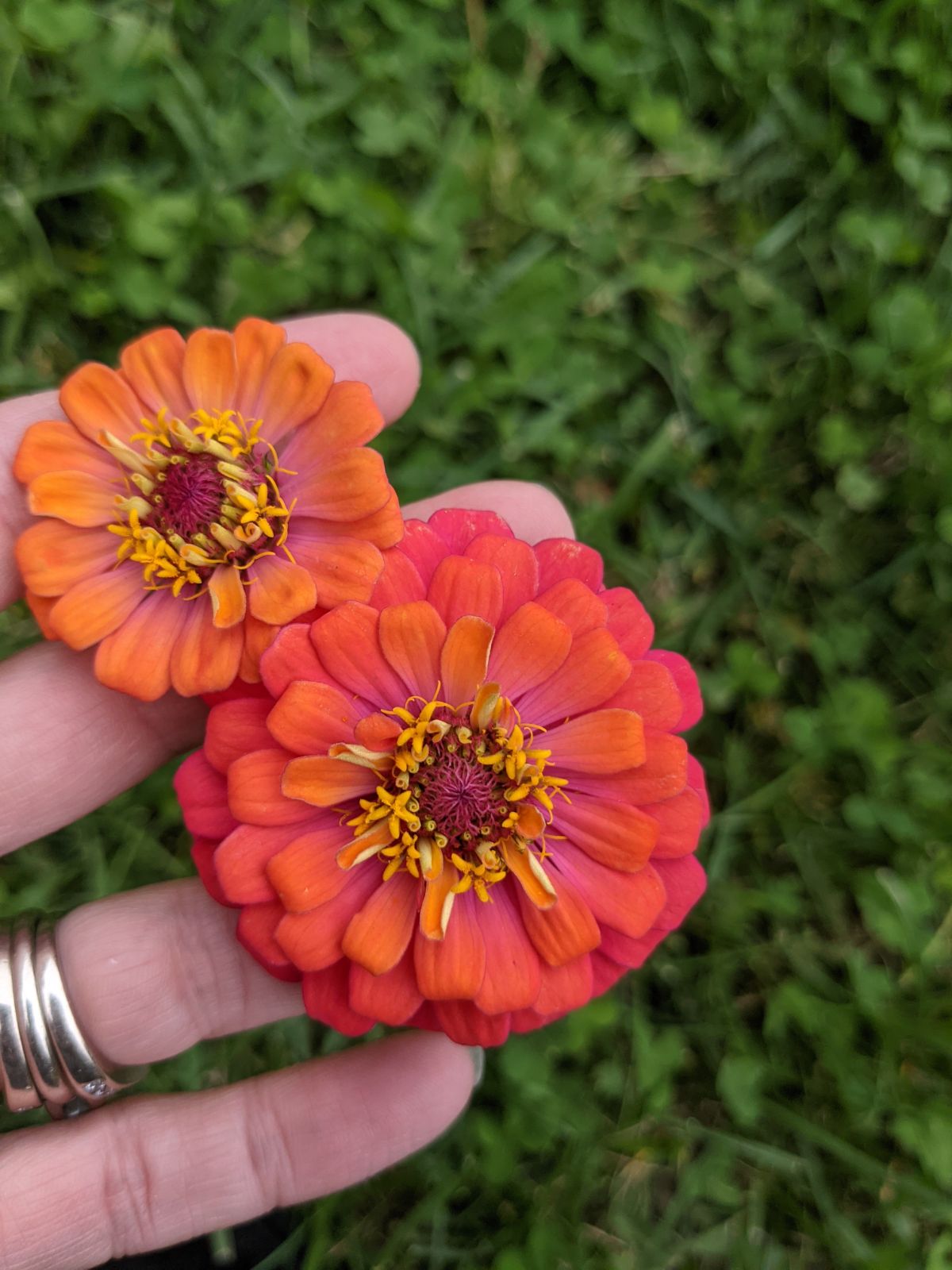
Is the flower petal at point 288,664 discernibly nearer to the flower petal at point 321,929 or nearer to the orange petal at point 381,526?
the orange petal at point 381,526

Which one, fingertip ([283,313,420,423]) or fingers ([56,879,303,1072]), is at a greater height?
A: fingertip ([283,313,420,423])

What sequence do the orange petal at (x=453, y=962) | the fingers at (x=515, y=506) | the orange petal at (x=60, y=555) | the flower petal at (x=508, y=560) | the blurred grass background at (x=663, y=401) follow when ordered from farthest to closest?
the blurred grass background at (x=663, y=401)
the fingers at (x=515, y=506)
the orange petal at (x=60, y=555)
the flower petal at (x=508, y=560)
the orange petal at (x=453, y=962)

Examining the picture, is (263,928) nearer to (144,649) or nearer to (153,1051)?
(144,649)

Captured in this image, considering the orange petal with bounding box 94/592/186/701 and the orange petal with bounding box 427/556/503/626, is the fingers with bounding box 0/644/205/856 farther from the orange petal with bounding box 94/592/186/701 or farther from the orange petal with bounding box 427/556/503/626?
the orange petal with bounding box 427/556/503/626

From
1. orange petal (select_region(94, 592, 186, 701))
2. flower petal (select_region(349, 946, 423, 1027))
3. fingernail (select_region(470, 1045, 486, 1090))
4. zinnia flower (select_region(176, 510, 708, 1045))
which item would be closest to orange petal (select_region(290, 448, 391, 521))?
zinnia flower (select_region(176, 510, 708, 1045))

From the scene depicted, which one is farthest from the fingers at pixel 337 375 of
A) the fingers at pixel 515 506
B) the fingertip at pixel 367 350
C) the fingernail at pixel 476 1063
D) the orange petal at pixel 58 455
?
the fingernail at pixel 476 1063

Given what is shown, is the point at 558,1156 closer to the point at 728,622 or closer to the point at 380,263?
the point at 728,622

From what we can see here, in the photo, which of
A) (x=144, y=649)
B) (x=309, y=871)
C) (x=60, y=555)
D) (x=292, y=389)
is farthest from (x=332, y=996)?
(x=292, y=389)
